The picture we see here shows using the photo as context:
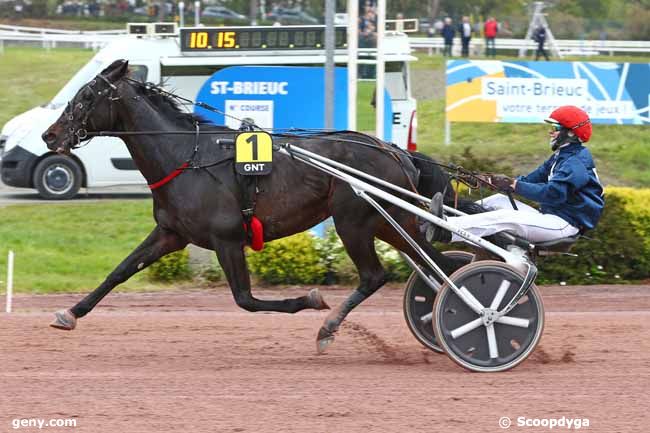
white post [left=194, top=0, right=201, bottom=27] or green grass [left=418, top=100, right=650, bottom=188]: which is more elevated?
white post [left=194, top=0, right=201, bottom=27]

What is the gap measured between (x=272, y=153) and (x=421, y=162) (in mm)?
1053

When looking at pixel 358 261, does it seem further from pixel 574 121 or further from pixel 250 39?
pixel 250 39

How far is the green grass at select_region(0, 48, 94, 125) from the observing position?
2450 centimetres

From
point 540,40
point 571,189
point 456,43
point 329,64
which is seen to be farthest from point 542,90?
point 456,43

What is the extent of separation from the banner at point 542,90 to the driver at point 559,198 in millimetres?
11214

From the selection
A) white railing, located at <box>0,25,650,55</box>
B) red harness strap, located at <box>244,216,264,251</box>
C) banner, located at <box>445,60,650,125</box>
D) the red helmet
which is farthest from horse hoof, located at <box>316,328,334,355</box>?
white railing, located at <box>0,25,650,55</box>

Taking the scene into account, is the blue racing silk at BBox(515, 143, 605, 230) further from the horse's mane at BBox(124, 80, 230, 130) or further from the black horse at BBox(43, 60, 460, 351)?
the horse's mane at BBox(124, 80, 230, 130)

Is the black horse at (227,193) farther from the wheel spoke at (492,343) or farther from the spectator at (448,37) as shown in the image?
the spectator at (448,37)

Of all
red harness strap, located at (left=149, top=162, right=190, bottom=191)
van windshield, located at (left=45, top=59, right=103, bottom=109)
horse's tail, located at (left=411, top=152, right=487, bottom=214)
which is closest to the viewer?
red harness strap, located at (left=149, top=162, right=190, bottom=191)

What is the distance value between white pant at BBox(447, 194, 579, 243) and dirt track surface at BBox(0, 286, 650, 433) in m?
0.80

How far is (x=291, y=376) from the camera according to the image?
6363 mm

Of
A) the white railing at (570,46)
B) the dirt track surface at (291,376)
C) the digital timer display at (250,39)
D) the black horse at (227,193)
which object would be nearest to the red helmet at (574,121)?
the black horse at (227,193)

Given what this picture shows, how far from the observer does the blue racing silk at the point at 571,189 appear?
6355mm

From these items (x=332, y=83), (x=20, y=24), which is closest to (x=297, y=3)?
(x=20, y=24)
